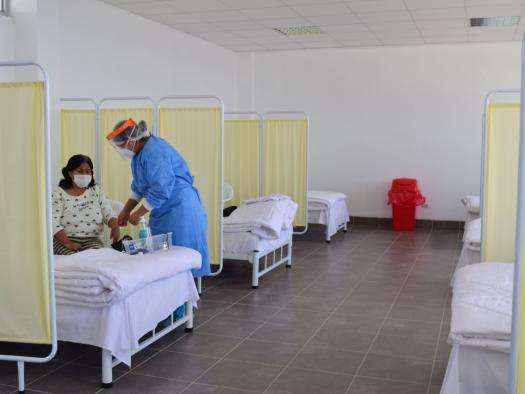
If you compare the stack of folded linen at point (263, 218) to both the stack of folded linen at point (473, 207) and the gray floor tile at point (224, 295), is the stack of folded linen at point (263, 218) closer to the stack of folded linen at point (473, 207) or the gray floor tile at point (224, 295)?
the gray floor tile at point (224, 295)

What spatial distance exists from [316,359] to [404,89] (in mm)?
5993

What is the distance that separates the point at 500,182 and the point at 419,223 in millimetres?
5031

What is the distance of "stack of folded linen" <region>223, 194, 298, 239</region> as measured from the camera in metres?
5.10

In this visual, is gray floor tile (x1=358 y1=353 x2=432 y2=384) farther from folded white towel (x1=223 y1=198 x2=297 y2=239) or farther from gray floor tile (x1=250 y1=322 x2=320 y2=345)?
folded white towel (x1=223 y1=198 x2=297 y2=239)

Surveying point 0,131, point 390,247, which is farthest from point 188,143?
point 390,247

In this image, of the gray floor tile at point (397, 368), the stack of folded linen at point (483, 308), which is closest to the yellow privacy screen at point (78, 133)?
the gray floor tile at point (397, 368)

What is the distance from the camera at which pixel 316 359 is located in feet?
11.3

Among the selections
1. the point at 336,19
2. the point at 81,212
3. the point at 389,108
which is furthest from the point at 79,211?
the point at 389,108

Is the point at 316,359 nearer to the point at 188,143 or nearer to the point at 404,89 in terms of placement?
the point at 188,143

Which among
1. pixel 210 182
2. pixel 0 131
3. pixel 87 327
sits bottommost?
pixel 87 327

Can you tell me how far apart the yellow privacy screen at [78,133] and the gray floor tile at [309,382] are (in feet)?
8.81

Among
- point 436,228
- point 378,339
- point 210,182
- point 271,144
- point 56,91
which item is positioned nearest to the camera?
point 378,339

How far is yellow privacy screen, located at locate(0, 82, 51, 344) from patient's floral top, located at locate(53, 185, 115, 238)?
1293 mm

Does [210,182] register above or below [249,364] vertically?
above
